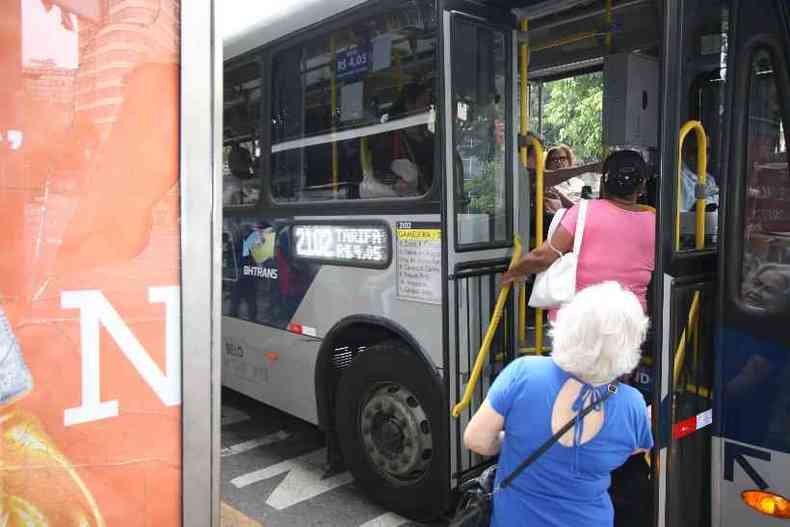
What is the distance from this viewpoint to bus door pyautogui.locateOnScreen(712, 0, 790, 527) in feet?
8.36

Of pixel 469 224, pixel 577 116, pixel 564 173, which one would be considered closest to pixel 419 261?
pixel 469 224

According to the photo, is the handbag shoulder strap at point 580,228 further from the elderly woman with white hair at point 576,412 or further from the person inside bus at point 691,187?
the elderly woman with white hair at point 576,412

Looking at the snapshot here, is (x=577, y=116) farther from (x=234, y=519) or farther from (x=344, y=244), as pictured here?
(x=234, y=519)

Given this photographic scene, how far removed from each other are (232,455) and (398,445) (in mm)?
1575

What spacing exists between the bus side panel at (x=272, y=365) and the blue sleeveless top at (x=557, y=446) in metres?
2.26

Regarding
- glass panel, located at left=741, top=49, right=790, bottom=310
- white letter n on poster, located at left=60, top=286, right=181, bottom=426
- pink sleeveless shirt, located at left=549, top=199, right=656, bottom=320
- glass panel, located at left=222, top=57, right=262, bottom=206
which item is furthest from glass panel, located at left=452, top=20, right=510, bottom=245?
white letter n on poster, located at left=60, top=286, right=181, bottom=426

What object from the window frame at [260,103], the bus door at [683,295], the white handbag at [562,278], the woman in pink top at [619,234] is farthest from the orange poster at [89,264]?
the window frame at [260,103]

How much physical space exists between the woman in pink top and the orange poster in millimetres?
2219

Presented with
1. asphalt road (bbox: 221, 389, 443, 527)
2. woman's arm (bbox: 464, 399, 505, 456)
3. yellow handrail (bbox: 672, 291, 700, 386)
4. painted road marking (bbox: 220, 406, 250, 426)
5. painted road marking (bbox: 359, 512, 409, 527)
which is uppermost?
yellow handrail (bbox: 672, 291, 700, 386)

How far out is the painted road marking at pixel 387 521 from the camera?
12.2 feet

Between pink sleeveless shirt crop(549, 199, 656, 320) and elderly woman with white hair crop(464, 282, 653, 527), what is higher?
pink sleeveless shirt crop(549, 199, 656, 320)

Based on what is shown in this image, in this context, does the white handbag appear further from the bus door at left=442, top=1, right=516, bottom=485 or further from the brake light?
the brake light

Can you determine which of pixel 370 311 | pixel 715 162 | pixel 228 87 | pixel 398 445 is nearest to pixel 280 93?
pixel 228 87

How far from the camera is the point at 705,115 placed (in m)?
3.62
